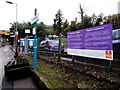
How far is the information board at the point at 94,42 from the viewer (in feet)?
9.84

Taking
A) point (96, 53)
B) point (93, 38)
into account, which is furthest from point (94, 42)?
point (96, 53)

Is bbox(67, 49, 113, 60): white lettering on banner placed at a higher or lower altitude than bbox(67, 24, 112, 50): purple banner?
lower

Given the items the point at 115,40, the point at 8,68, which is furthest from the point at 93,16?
the point at 8,68

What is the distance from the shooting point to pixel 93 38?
346 centimetres

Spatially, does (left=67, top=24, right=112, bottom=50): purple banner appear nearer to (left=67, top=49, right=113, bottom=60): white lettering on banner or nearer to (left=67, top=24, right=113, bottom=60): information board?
(left=67, top=24, right=113, bottom=60): information board

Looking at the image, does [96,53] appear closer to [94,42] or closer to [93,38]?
[94,42]

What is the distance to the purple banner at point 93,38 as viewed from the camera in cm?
300

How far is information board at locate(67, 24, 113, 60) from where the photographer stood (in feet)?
9.84

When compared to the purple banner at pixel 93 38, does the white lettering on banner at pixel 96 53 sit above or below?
below

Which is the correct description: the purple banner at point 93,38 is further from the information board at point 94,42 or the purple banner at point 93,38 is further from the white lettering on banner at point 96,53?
the white lettering on banner at point 96,53

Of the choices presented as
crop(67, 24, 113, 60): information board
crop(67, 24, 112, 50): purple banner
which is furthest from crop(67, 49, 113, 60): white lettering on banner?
crop(67, 24, 112, 50): purple banner

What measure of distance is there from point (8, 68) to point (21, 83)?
84 cm

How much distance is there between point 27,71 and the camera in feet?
13.9

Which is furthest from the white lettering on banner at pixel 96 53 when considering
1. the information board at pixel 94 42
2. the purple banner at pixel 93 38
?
the purple banner at pixel 93 38
